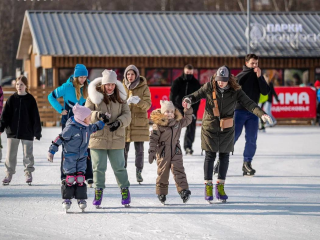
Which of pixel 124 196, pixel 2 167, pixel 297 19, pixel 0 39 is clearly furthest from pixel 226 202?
pixel 0 39

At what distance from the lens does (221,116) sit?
27.7 feet

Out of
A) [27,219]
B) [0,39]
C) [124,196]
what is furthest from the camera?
[0,39]

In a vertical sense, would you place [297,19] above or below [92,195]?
above

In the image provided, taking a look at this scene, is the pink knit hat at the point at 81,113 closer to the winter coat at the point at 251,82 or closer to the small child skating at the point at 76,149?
the small child skating at the point at 76,149

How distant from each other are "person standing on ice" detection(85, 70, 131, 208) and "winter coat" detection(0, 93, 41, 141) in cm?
196

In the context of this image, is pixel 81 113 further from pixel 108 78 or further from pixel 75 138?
pixel 108 78

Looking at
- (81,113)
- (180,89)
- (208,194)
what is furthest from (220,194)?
(180,89)

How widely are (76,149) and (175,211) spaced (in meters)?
1.19

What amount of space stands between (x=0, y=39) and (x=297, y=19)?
42.8 m

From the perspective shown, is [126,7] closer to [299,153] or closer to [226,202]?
[299,153]

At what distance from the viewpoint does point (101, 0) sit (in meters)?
76.9

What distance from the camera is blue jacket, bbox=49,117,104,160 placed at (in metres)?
7.36

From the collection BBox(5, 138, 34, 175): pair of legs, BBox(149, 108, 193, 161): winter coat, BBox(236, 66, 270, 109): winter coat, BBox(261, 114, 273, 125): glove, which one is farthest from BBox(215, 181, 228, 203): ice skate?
BBox(236, 66, 270, 109): winter coat

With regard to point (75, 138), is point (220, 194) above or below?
below
